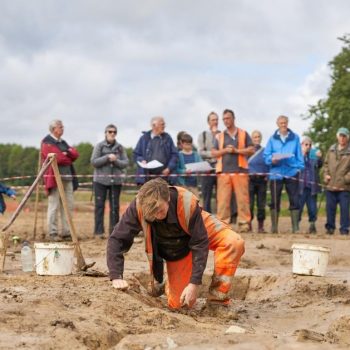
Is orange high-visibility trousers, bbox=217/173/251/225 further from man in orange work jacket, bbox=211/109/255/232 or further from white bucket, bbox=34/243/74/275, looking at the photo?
white bucket, bbox=34/243/74/275

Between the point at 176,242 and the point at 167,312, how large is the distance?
2.69 ft

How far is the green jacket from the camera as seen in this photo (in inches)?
543

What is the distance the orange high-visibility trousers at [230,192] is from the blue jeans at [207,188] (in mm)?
605

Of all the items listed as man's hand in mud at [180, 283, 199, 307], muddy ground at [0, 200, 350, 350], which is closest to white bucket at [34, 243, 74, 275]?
muddy ground at [0, 200, 350, 350]

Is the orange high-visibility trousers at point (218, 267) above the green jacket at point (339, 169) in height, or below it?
below

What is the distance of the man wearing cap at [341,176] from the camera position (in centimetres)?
1380

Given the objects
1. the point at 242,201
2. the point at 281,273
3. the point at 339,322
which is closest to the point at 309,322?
the point at 339,322

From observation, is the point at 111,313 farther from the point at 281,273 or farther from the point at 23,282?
the point at 281,273

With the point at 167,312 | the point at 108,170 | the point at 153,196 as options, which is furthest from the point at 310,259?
the point at 108,170

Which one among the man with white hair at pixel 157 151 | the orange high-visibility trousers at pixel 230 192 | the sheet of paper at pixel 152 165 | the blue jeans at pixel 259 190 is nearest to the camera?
the sheet of paper at pixel 152 165

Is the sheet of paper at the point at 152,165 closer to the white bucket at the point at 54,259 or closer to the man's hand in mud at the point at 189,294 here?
the white bucket at the point at 54,259

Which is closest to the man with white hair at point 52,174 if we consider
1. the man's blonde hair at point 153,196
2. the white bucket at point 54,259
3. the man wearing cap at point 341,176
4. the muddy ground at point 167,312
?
the muddy ground at point 167,312

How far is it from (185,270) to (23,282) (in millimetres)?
1564

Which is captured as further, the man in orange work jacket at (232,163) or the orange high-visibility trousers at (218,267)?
the man in orange work jacket at (232,163)
